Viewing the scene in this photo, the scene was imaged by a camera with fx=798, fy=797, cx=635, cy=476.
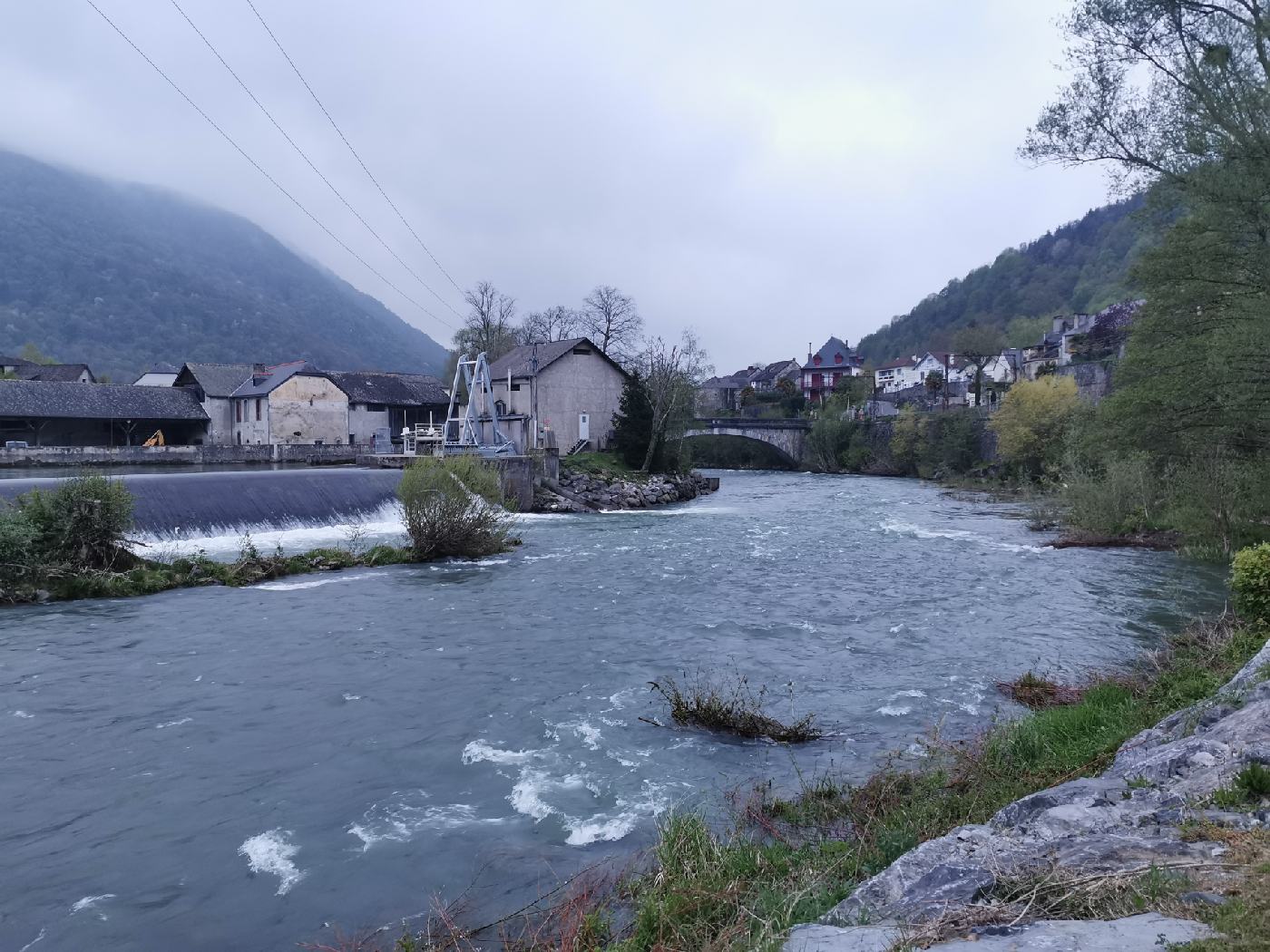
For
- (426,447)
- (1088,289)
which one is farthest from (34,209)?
(1088,289)

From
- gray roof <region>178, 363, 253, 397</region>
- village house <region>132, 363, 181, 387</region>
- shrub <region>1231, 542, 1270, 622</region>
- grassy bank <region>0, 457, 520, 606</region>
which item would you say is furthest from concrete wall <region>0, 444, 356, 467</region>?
shrub <region>1231, 542, 1270, 622</region>

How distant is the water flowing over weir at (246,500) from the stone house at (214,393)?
28463mm

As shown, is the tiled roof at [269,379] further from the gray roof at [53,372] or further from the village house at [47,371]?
the gray roof at [53,372]

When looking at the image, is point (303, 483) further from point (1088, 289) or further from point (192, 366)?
point (1088, 289)

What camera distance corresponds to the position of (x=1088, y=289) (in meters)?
107

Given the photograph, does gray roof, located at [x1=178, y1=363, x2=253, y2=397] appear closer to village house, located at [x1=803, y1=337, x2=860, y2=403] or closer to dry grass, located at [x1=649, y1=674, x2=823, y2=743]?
dry grass, located at [x1=649, y1=674, x2=823, y2=743]

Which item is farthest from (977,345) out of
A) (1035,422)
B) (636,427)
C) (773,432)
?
(636,427)

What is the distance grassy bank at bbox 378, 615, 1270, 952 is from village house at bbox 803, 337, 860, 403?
10743 centimetres

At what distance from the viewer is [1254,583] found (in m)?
11.1

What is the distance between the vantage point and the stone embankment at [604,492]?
1460 inches

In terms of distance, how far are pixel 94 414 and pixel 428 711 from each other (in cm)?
4692

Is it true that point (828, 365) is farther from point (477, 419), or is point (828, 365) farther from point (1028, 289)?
point (477, 419)

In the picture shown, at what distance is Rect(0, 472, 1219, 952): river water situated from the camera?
264 inches

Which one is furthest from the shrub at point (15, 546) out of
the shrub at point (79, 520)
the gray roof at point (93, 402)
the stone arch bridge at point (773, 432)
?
the stone arch bridge at point (773, 432)
